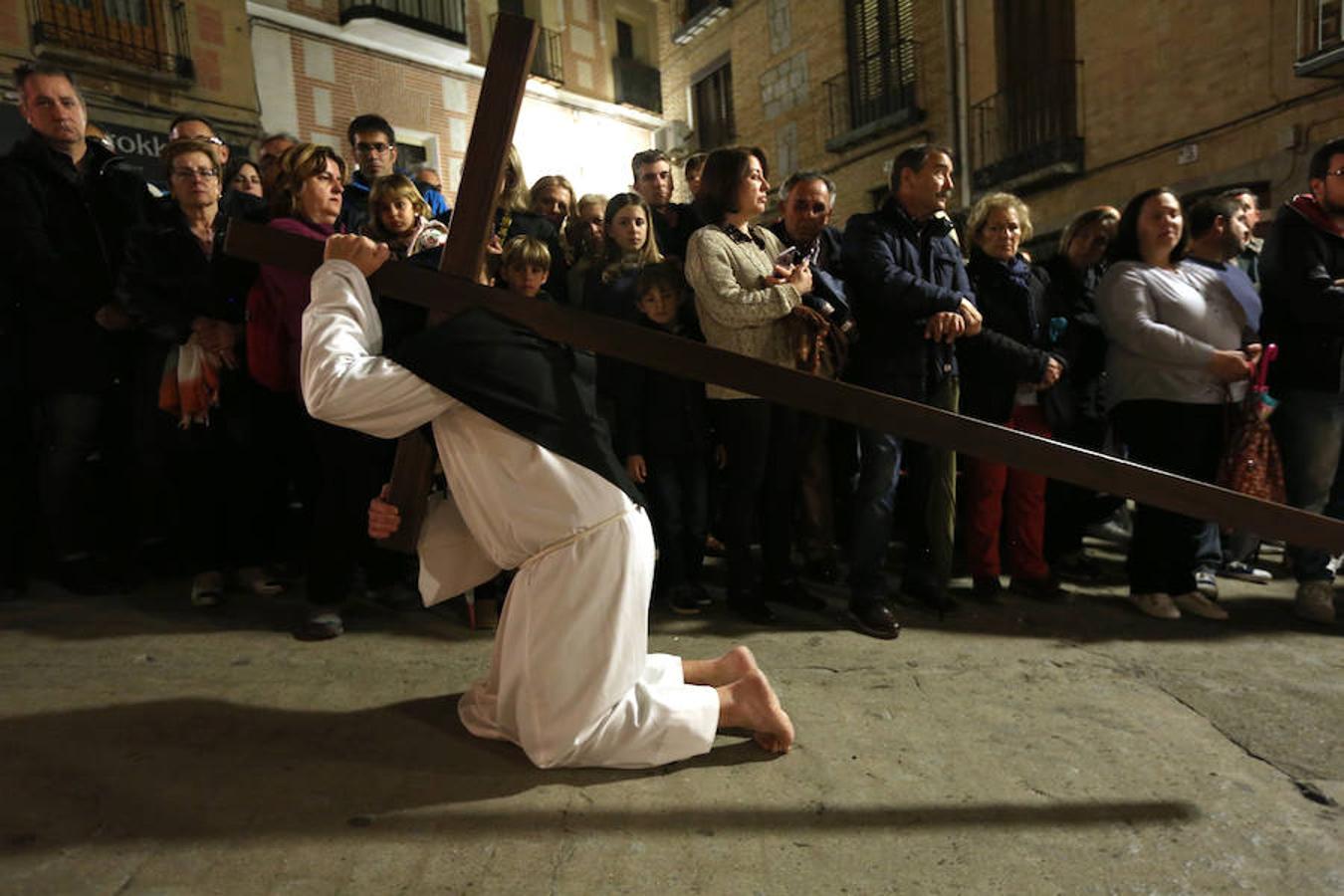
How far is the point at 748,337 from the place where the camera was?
354 cm

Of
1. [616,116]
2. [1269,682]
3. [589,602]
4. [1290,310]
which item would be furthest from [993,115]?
[589,602]

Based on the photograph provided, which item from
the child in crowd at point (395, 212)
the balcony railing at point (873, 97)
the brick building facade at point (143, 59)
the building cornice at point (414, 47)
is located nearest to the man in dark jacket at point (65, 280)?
the child in crowd at point (395, 212)

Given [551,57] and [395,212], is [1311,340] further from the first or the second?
[551,57]

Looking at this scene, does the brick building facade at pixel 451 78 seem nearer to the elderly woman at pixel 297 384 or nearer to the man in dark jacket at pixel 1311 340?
the elderly woman at pixel 297 384

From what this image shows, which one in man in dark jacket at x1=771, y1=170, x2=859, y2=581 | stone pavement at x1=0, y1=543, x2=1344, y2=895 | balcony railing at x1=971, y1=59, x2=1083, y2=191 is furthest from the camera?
balcony railing at x1=971, y1=59, x2=1083, y2=191

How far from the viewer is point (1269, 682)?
2.92m

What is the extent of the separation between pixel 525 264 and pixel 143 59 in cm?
1092

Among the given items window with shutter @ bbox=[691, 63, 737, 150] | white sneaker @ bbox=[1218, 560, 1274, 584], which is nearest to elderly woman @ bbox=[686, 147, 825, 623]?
white sneaker @ bbox=[1218, 560, 1274, 584]

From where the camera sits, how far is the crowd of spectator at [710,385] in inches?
134

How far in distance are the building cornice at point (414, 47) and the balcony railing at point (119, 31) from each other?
1.17m

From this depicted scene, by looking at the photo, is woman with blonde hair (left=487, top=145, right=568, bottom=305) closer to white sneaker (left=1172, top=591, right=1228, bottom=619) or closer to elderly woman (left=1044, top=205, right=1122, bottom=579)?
elderly woman (left=1044, top=205, right=1122, bottom=579)

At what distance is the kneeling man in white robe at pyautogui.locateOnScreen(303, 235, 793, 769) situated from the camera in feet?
6.72

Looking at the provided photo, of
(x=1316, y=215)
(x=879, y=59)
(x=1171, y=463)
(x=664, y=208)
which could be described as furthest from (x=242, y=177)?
(x=879, y=59)

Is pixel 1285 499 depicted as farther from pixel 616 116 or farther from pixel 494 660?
pixel 616 116
